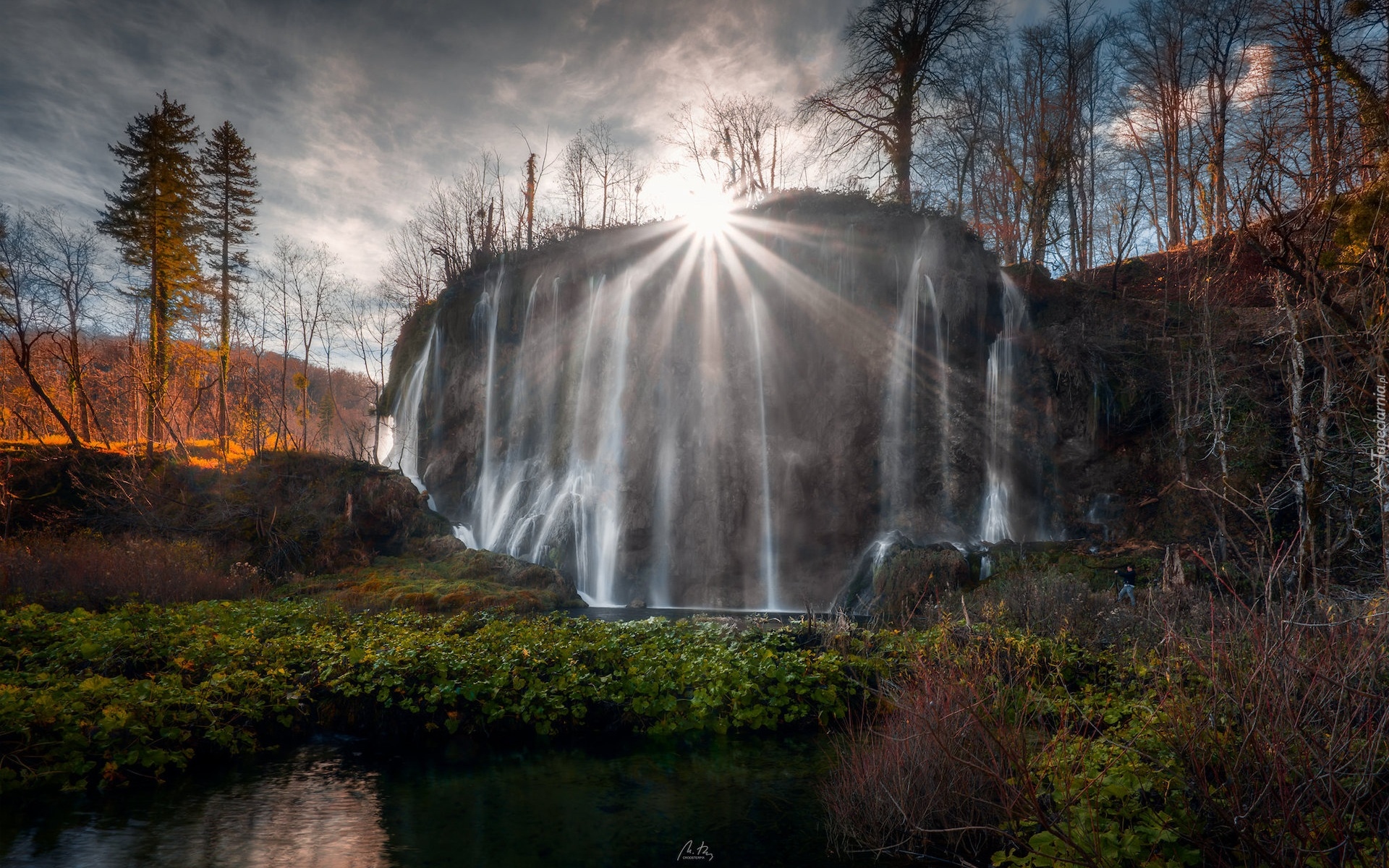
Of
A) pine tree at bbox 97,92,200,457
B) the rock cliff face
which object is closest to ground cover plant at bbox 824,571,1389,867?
the rock cliff face

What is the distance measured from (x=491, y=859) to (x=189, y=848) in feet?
7.59

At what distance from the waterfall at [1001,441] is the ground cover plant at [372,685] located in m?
14.0

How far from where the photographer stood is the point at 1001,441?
22750 mm

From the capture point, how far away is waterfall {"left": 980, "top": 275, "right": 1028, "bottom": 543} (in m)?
21.9

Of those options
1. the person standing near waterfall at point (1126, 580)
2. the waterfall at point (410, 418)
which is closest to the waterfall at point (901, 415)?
the person standing near waterfall at point (1126, 580)

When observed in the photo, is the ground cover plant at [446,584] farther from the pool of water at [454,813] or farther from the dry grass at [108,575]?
the pool of water at [454,813]

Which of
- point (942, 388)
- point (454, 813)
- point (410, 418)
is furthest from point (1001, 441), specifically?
point (410, 418)

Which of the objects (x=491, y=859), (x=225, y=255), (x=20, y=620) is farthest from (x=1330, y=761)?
(x=225, y=255)

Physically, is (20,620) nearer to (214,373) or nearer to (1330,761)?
(1330,761)

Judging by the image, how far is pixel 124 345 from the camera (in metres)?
42.9

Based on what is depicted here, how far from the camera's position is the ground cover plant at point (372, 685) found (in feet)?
21.5

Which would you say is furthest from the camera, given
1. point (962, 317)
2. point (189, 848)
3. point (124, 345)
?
point (124, 345)

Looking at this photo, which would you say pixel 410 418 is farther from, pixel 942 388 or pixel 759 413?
pixel 942 388

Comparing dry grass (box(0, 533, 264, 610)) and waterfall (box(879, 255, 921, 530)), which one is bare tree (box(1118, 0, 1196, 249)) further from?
dry grass (box(0, 533, 264, 610))
